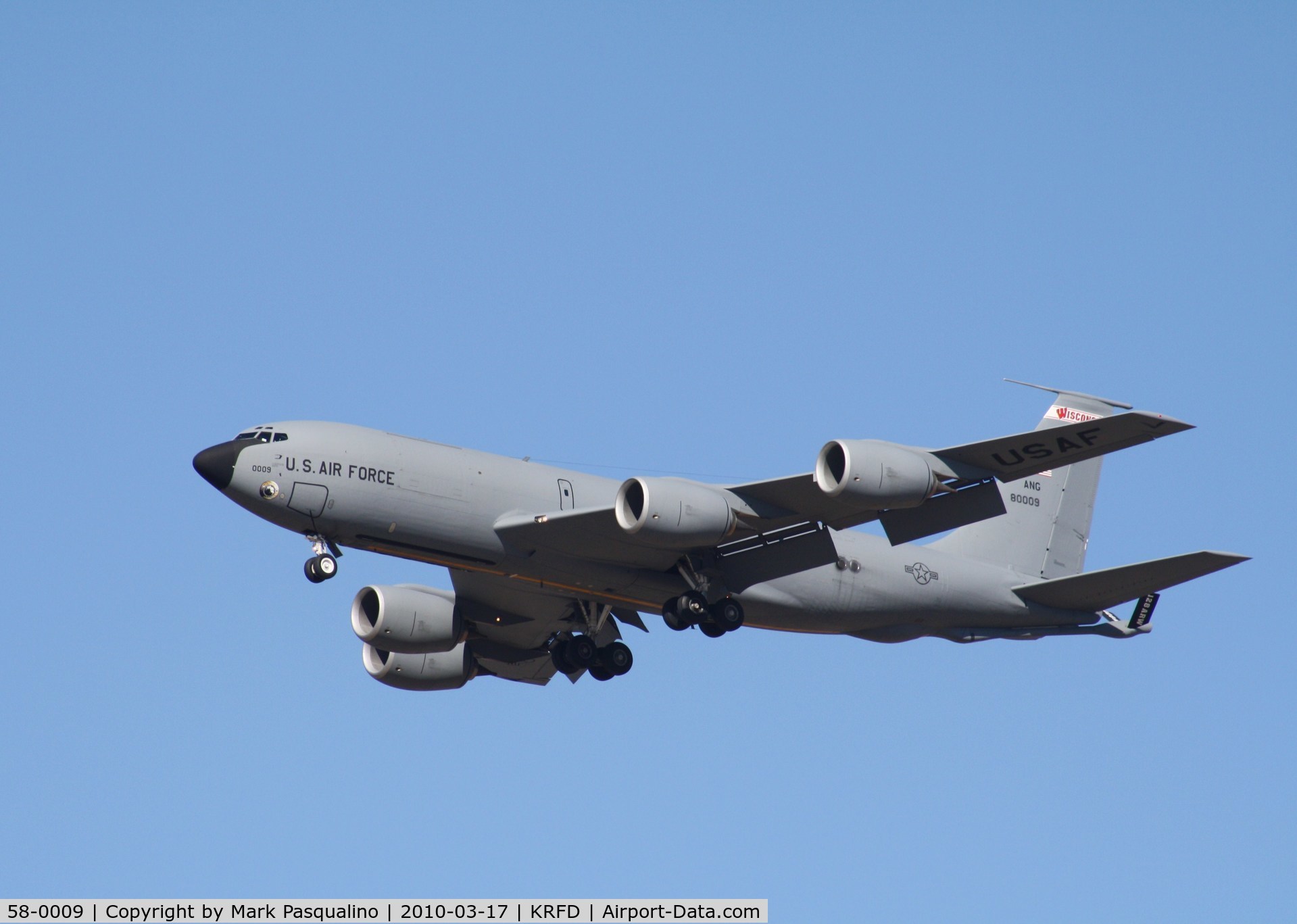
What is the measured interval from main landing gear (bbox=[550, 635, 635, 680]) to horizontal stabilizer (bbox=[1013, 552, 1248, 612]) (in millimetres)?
9362

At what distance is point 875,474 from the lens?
31422 mm

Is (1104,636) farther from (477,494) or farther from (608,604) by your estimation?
(477,494)

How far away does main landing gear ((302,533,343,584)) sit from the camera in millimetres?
32031

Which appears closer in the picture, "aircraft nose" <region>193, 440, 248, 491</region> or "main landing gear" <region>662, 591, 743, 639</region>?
"aircraft nose" <region>193, 440, 248, 491</region>

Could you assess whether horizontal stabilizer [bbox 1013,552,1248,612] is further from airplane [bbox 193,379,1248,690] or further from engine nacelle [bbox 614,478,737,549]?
engine nacelle [bbox 614,478,737,549]

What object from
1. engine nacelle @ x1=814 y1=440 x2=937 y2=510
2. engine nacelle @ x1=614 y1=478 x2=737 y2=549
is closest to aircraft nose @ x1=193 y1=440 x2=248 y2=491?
engine nacelle @ x1=614 y1=478 x2=737 y2=549

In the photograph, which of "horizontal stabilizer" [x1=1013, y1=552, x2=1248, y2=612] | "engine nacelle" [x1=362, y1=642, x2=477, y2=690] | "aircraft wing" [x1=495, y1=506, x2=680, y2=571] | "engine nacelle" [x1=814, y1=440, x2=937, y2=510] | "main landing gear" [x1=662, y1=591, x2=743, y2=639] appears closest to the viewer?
"engine nacelle" [x1=814, y1=440, x2=937, y2=510]

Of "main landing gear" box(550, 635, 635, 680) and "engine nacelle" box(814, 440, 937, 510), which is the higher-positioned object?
"engine nacelle" box(814, 440, 937, 510)

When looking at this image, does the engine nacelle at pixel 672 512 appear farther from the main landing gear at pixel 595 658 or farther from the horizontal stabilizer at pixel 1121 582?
the horizontal stabilizer at pixel 1121 582

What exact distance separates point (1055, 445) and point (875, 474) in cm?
352

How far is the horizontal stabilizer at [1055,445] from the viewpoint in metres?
30.8

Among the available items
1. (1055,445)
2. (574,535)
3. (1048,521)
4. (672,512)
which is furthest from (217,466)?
(1048,521)

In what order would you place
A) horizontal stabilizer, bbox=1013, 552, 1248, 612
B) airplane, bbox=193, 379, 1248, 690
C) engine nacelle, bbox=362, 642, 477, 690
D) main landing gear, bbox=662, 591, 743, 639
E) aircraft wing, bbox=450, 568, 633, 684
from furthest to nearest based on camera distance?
1. engine nacelle, bbox=362, 642, 477, 690
2. aircraft wing, bbox=450, 568, 633, 684
3. main landing gear, bbox=662, 591, 743, 639
4. horizontal stabilizer, bbox=1013, 552, 1248, 612
5. airplane, bbox=193, 379, 1248, 690

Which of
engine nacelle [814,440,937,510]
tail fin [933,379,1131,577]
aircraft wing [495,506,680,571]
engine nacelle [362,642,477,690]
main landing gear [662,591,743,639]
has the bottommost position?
main landing gear [662,591,743,639]
